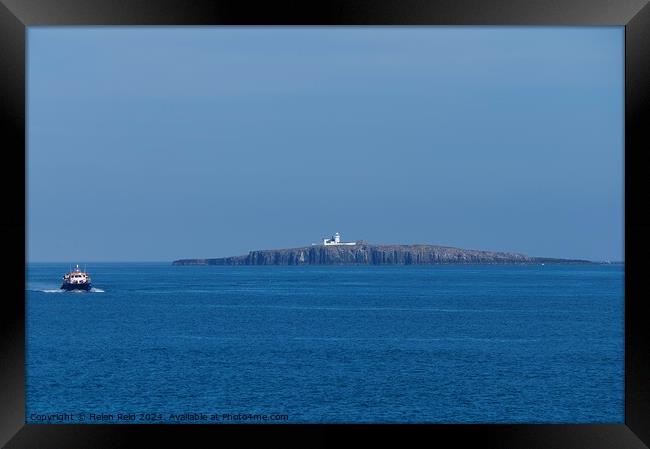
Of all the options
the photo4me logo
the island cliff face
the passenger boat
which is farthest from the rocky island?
the photo4me logo

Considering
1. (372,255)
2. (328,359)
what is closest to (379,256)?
(372,255)

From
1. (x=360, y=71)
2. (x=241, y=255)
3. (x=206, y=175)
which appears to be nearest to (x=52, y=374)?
(x=206, y=175)

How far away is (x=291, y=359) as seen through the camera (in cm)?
2681

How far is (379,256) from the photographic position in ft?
246

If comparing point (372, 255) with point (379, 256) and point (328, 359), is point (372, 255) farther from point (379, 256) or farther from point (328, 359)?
point (328, 359)

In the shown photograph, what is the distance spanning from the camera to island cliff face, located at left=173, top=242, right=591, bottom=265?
240 ft

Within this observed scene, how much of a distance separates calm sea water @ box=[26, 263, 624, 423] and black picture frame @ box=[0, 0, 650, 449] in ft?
54.3

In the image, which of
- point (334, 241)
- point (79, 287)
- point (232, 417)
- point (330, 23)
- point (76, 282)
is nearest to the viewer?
point (330, 23)

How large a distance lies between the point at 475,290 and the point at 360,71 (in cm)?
3172

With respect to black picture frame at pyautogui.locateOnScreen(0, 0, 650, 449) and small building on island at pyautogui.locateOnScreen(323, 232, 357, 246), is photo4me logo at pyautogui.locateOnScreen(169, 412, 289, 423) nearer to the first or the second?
black picture frame at pyautogui.locateOnScreen(0, 0, 650, 449)

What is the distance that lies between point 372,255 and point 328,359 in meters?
47.2

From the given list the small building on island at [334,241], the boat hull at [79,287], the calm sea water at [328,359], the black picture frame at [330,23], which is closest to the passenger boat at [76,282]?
the boat hull at [79,287]

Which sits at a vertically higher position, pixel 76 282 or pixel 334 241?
pixel 334 241

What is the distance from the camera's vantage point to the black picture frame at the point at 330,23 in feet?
8.56
